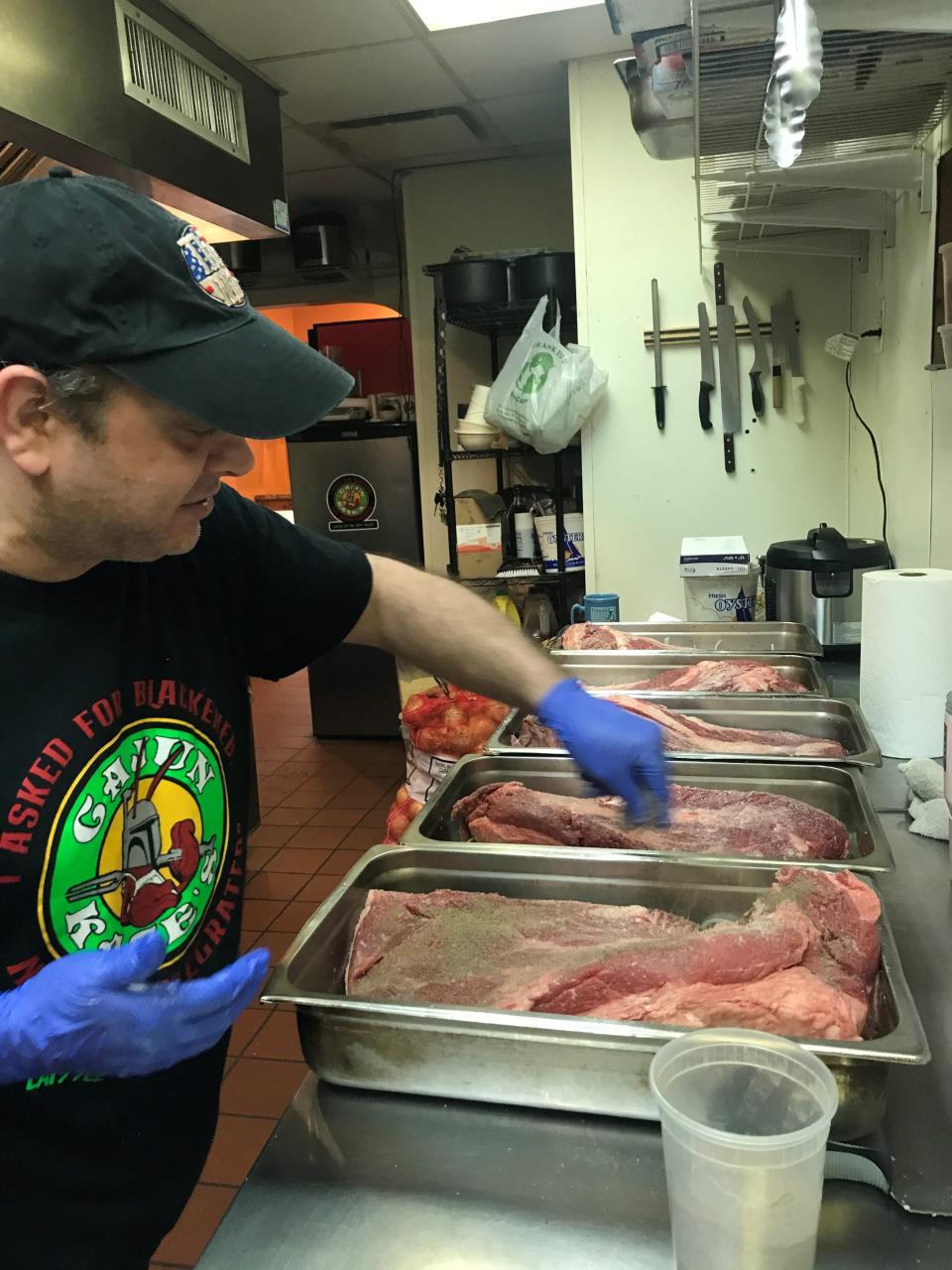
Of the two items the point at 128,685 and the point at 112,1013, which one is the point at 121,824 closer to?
the point at 128,685

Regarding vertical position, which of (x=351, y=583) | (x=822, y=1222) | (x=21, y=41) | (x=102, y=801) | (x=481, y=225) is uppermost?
(x=481, y=225)

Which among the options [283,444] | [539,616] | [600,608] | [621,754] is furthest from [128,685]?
[283,444]

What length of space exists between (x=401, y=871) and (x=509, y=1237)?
0.60 meters

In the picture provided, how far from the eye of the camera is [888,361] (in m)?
2.67

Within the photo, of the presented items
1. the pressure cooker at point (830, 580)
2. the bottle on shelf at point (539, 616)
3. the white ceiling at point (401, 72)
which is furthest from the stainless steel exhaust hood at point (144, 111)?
the pressure cooker at point (830, 580)

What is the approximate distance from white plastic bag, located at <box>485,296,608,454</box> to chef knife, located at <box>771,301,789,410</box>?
1.94 feet

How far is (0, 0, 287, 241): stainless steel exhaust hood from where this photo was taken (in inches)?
77.7

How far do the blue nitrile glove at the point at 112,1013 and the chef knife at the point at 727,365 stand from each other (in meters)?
2.79

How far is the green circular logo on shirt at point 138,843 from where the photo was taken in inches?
42.4

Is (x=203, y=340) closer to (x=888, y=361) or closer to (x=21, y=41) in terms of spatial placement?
(x=21, y=41)

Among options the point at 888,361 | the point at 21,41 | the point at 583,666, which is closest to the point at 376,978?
the point at 583,666

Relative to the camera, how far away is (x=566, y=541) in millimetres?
3820

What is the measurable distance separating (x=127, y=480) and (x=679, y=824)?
39.0 inches

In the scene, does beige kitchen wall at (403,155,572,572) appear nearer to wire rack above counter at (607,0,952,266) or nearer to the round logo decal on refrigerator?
the round logo decal on refrigerator
